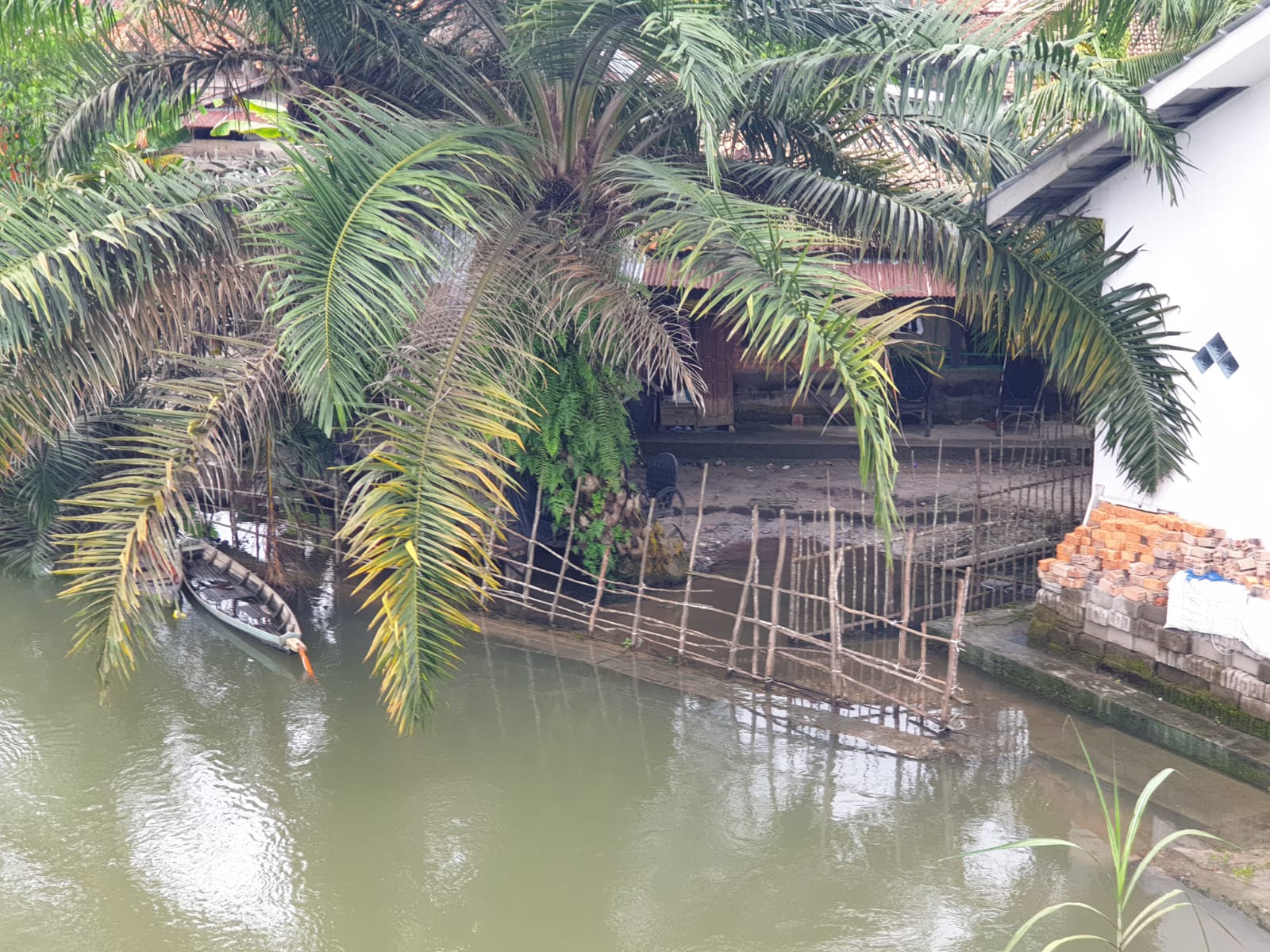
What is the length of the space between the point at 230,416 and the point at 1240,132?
19.2 ft

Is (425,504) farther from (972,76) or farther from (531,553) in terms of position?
(972,76)

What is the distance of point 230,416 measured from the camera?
19.2 ft

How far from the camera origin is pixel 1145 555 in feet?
22.2

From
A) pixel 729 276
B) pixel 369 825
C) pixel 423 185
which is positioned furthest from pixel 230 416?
pixel 729 276

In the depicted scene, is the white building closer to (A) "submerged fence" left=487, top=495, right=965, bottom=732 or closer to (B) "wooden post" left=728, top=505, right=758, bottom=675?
(A) "submerged fence" left=487, top=495, right=965, bottom=732

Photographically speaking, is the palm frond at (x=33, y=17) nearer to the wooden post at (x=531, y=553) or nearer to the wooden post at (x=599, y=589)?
the wooden post at (x=531, y=553)

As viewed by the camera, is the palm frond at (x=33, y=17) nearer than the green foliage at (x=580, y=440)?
Yes

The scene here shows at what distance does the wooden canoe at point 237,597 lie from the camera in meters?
7.87

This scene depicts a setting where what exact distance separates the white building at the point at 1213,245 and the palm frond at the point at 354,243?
3623 millimetres

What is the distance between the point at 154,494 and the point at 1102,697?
5.38 m

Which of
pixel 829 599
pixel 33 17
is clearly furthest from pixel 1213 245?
pixel 33 17

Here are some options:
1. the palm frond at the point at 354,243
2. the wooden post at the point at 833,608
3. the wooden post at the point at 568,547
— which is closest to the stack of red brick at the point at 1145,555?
the wooden post at the point at 833,608

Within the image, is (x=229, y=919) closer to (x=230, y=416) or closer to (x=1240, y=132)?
(x=230, y=416)

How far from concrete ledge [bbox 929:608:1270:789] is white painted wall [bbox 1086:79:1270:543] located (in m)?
1.14
